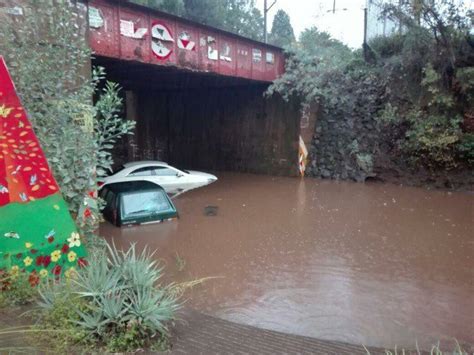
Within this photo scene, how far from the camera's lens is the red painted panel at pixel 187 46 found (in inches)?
590

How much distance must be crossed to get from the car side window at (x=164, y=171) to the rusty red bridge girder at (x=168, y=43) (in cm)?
363

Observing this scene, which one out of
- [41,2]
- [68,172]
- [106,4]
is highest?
[106,4]

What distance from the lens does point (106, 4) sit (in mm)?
12258

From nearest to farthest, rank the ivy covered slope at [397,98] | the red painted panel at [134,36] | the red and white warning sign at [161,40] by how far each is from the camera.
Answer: the red painted panel at [134,36], the red and white warning sign at [161,40], the ivy covered slope at [397,98]

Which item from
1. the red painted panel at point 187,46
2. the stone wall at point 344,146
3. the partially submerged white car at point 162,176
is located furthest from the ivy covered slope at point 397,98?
the partially submerged white car at point 162,176

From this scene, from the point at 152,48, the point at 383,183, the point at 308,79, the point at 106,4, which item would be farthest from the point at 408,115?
the point at 106,4

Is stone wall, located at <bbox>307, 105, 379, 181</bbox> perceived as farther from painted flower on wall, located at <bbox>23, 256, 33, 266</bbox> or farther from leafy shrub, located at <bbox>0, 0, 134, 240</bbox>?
painted flower on wall, located at <bbox>23, 256, 33, 266</bbox>

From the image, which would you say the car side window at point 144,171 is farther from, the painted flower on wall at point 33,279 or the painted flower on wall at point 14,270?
the painted flower on wall at point 14,270

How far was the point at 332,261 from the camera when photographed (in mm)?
9414

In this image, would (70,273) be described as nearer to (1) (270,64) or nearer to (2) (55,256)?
(2) (55,256)

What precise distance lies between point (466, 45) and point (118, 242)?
15680 millimetres

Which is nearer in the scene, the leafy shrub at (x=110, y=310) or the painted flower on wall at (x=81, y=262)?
the leafy shrub at (x=110, y=310)

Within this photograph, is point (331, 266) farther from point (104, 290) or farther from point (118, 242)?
point (104, 290)

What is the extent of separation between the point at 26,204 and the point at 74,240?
66 centimetres
